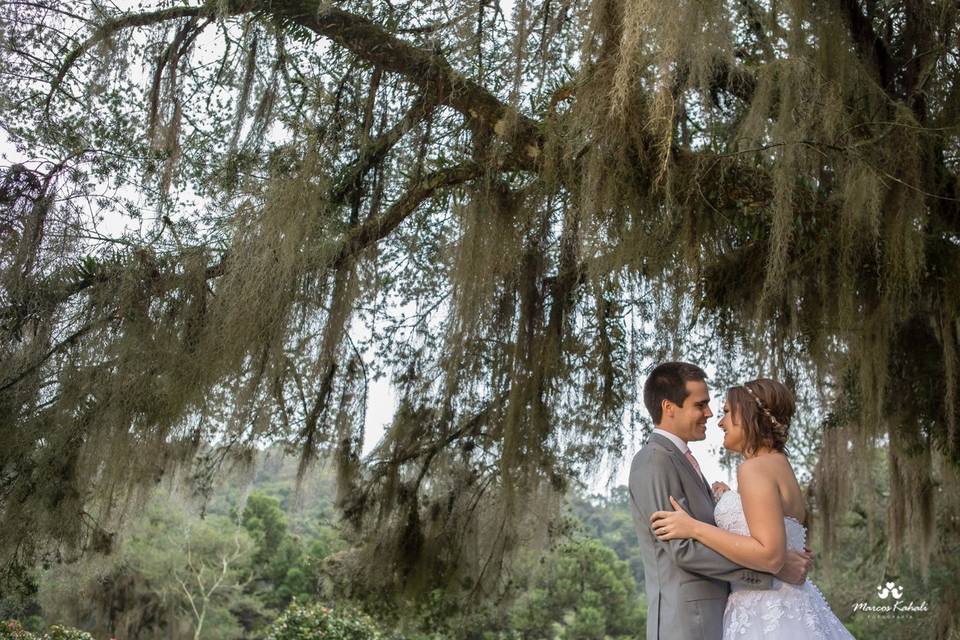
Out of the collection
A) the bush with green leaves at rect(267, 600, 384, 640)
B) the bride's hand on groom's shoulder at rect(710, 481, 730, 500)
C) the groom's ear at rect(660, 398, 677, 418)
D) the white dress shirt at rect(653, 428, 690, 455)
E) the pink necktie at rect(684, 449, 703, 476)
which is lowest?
the bush with green leaves at rect(267, 600, 384, 640)

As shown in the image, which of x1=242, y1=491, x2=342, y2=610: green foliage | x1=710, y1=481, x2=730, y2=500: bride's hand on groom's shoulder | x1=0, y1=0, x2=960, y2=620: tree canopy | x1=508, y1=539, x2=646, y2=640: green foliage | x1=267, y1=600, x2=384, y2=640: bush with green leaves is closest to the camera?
x1=710, y1=481, x2=730, y2=500: bride's hand on groom's shoulder

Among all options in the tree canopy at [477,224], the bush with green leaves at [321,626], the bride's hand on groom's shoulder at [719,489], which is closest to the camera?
the bride's hand on groom's shoulder at [719,489]

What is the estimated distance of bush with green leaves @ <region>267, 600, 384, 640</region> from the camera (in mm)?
10250

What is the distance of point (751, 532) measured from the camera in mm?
1982

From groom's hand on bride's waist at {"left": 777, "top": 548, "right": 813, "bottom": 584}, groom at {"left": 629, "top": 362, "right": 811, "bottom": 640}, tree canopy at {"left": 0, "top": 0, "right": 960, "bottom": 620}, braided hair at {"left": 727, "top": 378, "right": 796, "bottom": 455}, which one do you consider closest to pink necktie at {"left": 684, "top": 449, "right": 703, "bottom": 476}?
groom at {"left": 629, "top": 362, "right": 811, "bottom": 640}

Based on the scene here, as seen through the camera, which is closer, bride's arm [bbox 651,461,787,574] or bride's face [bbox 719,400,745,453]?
bride's arm [bbox 651,461,787,574]

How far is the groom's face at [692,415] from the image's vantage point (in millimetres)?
2113

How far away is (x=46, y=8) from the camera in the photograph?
157 inches

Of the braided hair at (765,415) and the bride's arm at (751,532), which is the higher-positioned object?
the braided hair at (765,415)

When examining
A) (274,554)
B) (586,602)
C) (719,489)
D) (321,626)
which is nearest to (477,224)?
(719,489)

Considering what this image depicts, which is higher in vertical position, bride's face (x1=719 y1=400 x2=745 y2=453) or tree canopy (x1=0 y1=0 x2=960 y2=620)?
tree canopy (x1=0 y1=0 x2=960 y2=620)

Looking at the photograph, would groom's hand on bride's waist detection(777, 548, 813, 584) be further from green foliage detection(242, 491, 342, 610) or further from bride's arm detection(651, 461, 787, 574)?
green foliage detection(242, 491, 342, 610)

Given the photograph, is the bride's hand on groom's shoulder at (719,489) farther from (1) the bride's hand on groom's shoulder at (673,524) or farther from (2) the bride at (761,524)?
(1) the bride's hand on groom's shoulder at (673,524)

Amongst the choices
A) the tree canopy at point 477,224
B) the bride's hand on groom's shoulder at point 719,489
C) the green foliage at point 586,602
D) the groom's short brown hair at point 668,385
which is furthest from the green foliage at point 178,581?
the groom's short brown hair at point 668,385
